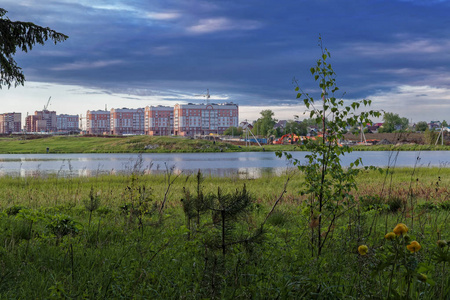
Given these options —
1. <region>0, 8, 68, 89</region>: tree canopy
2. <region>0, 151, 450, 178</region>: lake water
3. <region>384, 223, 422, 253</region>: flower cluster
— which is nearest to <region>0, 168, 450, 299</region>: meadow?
<region>384, 223, 422, 253</region>: flower cluster

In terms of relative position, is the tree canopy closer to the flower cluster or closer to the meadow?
the meadow

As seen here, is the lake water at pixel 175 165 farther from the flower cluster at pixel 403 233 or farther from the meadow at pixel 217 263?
the flower cluster at pixel 403 233

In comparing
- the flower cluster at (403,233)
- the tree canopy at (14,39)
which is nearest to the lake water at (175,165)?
the tree canopy at (14,39)

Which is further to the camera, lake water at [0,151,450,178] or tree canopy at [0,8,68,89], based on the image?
lake water at [0,151,450,178]

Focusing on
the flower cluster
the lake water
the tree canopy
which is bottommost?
the lake water

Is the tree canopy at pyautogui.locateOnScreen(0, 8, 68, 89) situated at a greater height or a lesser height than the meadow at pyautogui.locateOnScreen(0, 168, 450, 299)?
greater

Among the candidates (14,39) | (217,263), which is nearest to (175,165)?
(14,39)

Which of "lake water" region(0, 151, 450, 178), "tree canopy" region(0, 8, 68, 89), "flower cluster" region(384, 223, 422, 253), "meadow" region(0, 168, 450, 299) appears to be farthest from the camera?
"lake water" region(0, 151, 450, 178)

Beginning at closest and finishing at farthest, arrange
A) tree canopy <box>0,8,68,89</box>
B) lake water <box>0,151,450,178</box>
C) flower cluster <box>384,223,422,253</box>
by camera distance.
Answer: flower cluster <box>384,223,422,253</box>
tree canopy <box>0,8,68,89</box>
lake water <box>0,151,450,178</box>

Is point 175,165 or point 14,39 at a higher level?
point 14,39

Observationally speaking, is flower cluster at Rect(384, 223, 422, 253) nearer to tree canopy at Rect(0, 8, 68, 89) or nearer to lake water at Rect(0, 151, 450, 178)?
tree canopy at Rect(0, 8, 68, 89)

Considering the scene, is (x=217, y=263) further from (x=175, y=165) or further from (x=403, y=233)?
(x=175, y=165)

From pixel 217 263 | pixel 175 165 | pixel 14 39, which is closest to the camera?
pixel 217 263

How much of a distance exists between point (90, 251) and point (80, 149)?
70.2m
